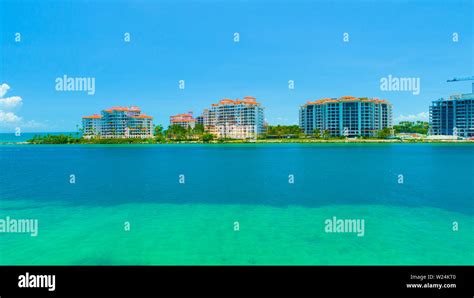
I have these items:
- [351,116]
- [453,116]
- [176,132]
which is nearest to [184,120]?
[176,132]

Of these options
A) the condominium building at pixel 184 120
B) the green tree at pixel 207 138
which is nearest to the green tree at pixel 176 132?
the green tree at pixel 207 138

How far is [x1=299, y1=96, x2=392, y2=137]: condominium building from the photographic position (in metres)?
129

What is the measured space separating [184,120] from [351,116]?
89.5 meters

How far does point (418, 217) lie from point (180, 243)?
12.3 meters

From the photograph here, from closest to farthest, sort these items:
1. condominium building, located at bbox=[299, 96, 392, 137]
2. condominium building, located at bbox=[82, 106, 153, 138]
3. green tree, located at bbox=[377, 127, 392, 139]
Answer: green tree, located at bbox=[377, 127, 392, 139] → condominium building, located at bbox=[299, 96, 392, 137] → condominium building, located at bbox=[82, 106, 153, 138]

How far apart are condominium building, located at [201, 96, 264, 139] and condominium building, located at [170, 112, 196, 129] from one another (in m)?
21.0

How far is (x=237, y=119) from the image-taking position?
134875 millimetres

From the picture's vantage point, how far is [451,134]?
126 meters

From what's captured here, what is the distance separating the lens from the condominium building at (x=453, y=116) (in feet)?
399

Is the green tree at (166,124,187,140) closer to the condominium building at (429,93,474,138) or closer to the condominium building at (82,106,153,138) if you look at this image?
the condominium building at (82,106,153,138)

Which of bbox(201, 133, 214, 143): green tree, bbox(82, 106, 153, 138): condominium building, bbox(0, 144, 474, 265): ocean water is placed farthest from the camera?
bbox(82, 106, 153, 138): condominium building

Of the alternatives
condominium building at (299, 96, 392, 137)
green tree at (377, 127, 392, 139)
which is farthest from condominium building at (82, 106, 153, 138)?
green tree at (377, 127, 392, 139)
